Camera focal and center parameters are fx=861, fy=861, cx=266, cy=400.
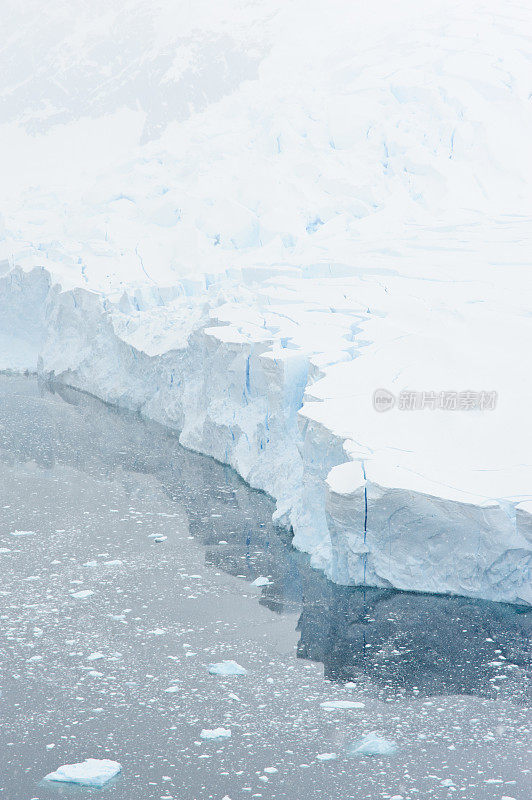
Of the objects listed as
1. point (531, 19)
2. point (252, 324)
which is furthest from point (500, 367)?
point (531, 19)

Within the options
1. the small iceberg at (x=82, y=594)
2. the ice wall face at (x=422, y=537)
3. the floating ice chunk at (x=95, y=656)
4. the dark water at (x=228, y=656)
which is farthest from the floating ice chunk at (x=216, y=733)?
the ice wall face at (x=422, y=537)

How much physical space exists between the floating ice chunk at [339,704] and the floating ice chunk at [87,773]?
1.09 metres

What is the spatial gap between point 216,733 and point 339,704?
0.68 metres

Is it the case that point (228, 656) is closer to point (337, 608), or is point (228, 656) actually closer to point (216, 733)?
point (216, 733)

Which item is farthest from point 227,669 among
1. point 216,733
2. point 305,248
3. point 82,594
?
point 305,248

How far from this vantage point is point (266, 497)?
24.3 feet

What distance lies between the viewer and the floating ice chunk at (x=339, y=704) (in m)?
4.34

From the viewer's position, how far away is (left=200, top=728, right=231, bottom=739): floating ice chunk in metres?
4.04

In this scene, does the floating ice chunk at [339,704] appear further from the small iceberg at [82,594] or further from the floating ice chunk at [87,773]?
the small iceberg at [82,594]

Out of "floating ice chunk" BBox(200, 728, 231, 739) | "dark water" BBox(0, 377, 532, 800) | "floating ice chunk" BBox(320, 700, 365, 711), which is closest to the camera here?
"dark water" BBox(0, 377, 532, 800)

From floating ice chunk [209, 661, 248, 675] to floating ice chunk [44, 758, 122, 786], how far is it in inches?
35.8

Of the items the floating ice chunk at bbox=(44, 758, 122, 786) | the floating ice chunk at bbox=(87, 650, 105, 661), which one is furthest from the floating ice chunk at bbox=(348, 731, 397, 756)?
the floating ice chunk at bbox=(87, 650, 105, 661)

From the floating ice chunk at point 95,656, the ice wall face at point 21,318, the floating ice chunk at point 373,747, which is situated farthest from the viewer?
the ice wall face at point 21,318

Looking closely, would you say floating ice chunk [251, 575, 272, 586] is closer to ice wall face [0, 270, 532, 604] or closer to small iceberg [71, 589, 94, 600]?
ice wall face [0, 270, 532, 604]
